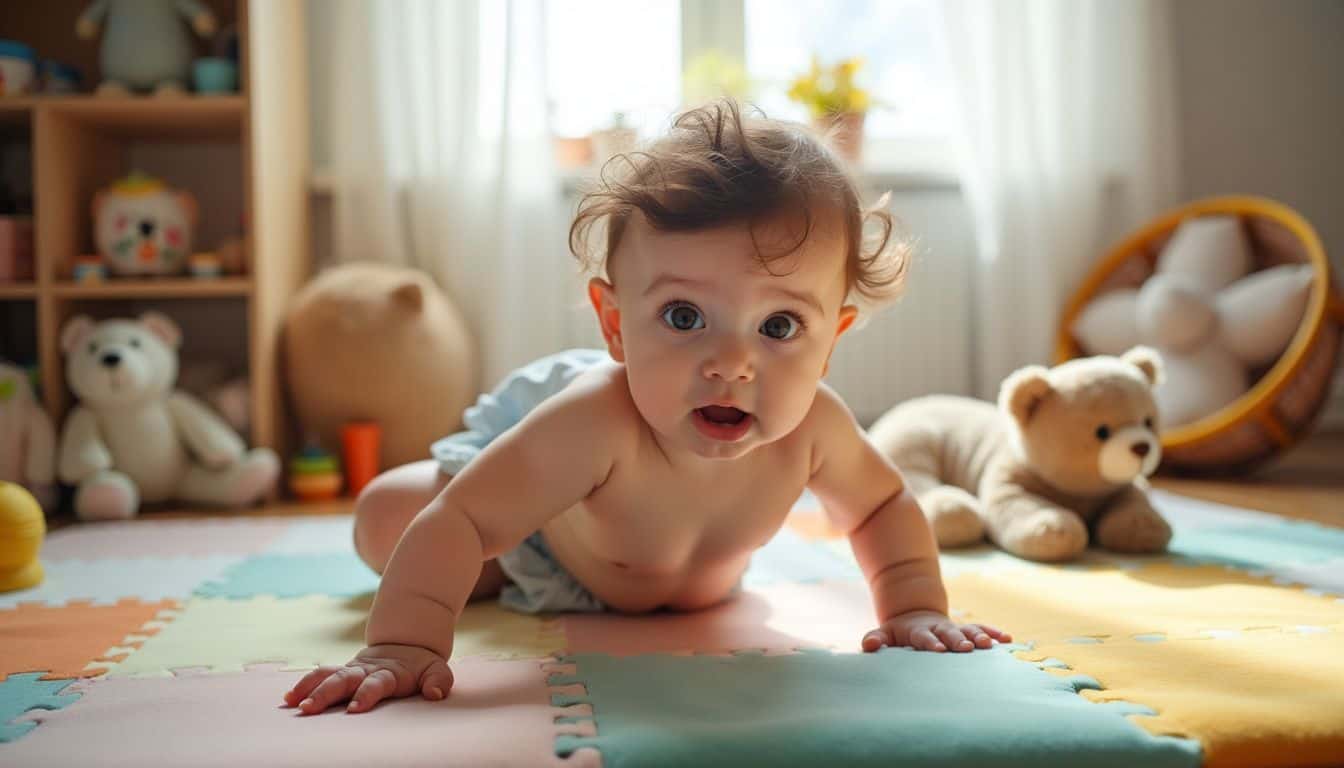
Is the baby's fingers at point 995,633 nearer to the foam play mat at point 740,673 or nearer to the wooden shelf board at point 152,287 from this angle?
the foam play mat at point 740,673

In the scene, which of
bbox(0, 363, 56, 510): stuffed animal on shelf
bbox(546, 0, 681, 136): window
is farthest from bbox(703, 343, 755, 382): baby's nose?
bbox(546, 0, 681, 136): window

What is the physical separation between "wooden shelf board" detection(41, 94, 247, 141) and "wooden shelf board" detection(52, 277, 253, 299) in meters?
0.31

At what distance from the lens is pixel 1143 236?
7.96 ft

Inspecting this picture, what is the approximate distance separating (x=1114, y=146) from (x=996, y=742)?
228 centimetres

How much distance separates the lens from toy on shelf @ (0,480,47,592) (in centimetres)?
122

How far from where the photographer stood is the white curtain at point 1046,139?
2.54 m

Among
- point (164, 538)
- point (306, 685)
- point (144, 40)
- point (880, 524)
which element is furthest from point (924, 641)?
point (144, 40)

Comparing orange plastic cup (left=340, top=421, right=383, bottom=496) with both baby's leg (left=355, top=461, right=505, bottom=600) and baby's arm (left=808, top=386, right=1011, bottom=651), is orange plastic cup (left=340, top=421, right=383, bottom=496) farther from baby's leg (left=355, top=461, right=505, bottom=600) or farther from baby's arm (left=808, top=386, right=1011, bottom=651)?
baby's arm (left=808, top=386, right=1011, bottom=651)

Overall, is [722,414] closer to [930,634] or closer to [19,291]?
[930,634]

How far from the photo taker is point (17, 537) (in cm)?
123

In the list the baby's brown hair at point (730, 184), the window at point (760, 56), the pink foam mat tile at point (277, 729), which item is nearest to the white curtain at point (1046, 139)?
the window at point (760, 56)

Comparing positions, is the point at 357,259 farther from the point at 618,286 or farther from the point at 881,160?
the point at 618,286

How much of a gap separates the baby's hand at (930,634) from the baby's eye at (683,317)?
0.30 meters

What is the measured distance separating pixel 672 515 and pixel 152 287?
4.70ft
